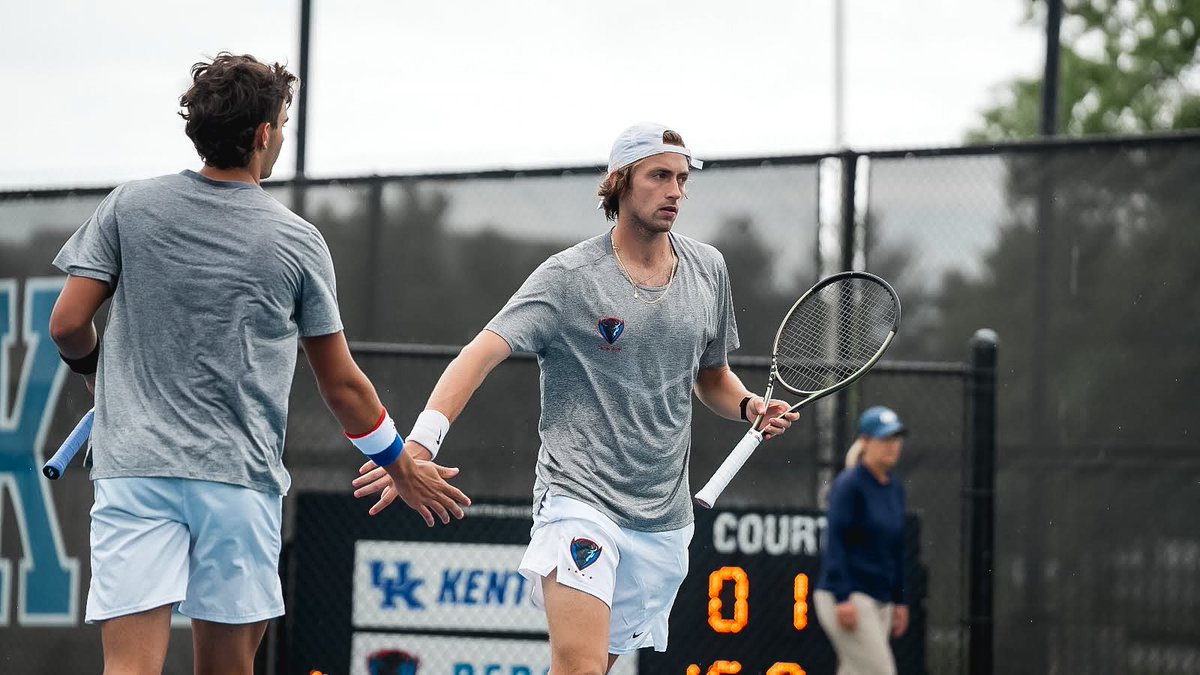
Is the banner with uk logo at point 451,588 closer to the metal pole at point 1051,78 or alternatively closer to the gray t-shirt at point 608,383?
the gray t-shirt at point 608,383

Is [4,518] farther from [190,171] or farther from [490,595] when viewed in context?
[190,171]

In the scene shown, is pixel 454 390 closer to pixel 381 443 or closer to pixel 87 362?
pixel 381 443

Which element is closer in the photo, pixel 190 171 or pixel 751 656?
pixel 190 171

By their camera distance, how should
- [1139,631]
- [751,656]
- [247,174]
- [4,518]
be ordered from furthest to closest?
[4,518] < [1139,631] < [751,656] < [247,174]

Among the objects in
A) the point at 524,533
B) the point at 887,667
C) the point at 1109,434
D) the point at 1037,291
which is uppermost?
the point at 1037,291

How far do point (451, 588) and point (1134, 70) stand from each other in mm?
21288

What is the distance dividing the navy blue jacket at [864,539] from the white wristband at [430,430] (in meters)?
2.50

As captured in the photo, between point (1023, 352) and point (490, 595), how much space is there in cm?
250

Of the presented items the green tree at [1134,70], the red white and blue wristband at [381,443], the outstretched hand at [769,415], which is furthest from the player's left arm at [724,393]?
the green tree at [1134,70]

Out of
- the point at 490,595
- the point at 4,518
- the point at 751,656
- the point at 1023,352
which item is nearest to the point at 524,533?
the point at 490,595

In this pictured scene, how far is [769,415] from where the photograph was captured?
175 inches

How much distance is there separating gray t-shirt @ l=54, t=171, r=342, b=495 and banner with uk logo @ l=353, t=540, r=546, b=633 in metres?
2.47

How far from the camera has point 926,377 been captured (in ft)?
21.4

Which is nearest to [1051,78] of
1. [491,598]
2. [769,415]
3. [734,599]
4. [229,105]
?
[734,599]
